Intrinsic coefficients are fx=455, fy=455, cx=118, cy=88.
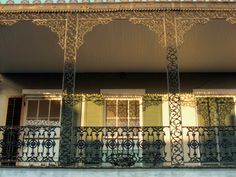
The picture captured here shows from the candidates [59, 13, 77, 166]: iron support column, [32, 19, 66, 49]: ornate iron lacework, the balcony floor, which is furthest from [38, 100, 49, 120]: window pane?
the balcony floor

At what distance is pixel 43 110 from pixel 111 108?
2013 millimetres

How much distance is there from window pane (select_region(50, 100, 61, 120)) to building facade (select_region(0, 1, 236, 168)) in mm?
30

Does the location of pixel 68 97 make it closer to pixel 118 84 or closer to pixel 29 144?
pixel 29 144

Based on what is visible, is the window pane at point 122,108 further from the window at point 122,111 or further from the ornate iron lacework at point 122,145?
the ornate iron lacework at point 122,145

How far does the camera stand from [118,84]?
13484 millimetres

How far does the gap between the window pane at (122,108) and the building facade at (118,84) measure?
0.10ft

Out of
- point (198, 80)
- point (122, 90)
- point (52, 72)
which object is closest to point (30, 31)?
point (52, 72)

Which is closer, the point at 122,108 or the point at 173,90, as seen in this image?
the point at 173,90

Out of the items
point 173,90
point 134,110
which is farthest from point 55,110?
point 173,90

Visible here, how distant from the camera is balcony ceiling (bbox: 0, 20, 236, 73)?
11047mm

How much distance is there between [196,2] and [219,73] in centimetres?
361

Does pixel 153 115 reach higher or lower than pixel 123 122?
higher

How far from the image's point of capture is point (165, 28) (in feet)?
34.6

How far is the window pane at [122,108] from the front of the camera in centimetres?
1335
